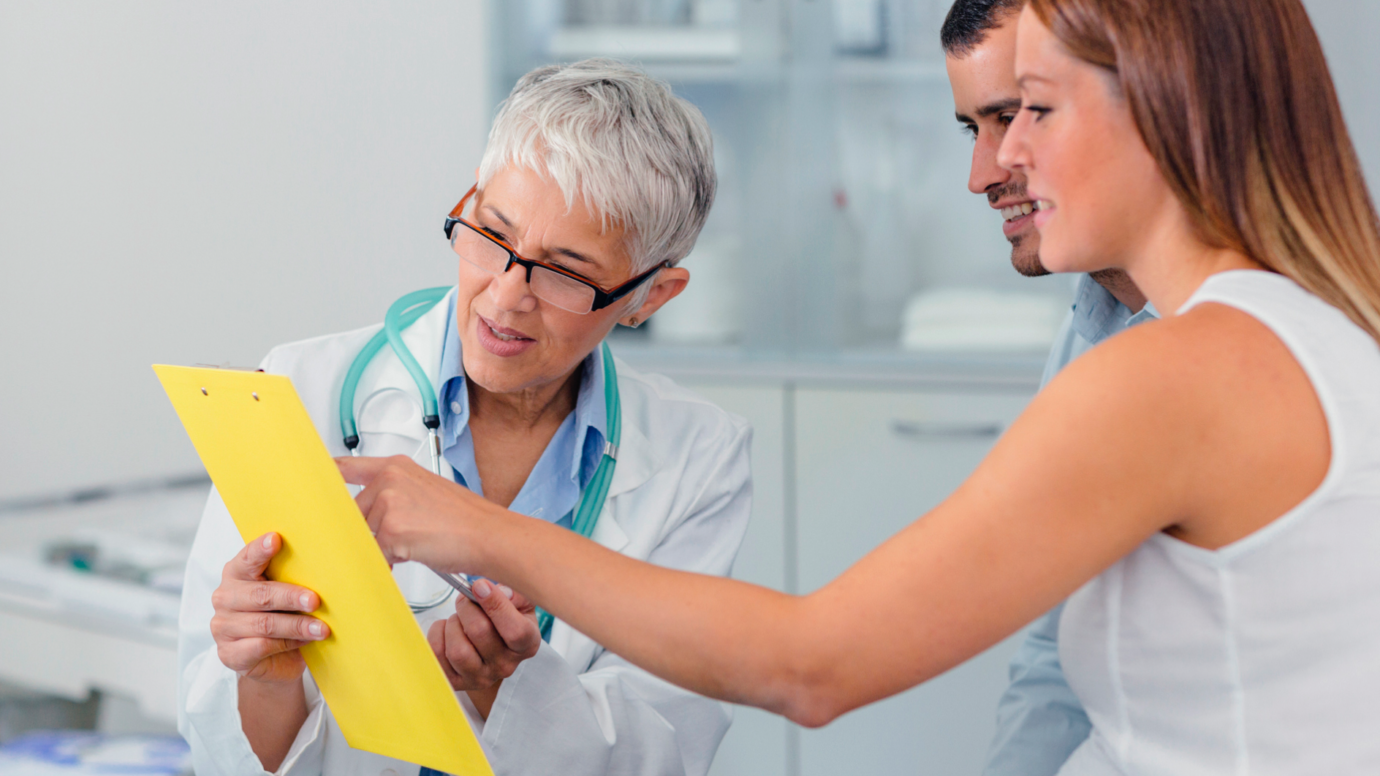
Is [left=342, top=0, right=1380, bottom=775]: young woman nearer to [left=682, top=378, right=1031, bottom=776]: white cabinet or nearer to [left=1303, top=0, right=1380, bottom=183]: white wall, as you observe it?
[left=682, top=378, right=1031, bottom=776]: white cabinet

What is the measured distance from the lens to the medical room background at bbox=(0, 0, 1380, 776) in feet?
7.24

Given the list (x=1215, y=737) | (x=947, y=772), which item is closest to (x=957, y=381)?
(x=947, y=772)

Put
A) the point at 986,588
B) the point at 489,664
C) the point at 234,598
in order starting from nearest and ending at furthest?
the point at 986,588
the point at 234,598
the point at 489,664

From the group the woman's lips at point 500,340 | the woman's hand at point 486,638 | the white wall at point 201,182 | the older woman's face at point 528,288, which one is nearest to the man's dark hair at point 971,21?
the older woman's face at point 528,288

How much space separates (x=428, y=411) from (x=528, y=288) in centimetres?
17

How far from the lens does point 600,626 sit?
73 cm

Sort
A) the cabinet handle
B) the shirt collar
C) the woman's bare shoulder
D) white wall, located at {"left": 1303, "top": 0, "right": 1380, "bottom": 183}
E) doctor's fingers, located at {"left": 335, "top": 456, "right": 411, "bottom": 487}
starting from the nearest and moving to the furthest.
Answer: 1. the woman's bare shoulder
2. doctor's fingers, located at {"left": 335, "top": 456, "right": 411, "bottom": 487}
3. the shirt collar
4. white wall, located at {"left": 1303, "top": 0, "right": 1380, "bottom": 183}
5. the cabinet handle

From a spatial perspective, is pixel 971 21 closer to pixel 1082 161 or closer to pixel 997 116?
pixel 997 116

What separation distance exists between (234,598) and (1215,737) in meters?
0.71

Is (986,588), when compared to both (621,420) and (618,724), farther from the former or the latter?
(621,420)

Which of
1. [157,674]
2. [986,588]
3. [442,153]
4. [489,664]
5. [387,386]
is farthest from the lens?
[442,153]

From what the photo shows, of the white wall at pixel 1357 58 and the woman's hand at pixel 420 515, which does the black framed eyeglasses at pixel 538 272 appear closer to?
the woman's hand at pixel 420 515

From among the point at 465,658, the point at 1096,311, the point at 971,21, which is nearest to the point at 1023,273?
the point at 1096,311

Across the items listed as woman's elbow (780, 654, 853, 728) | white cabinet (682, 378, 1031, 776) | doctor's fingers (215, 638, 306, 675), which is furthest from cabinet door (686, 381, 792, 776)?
woman's elbow (780, 654, 853, 728)
